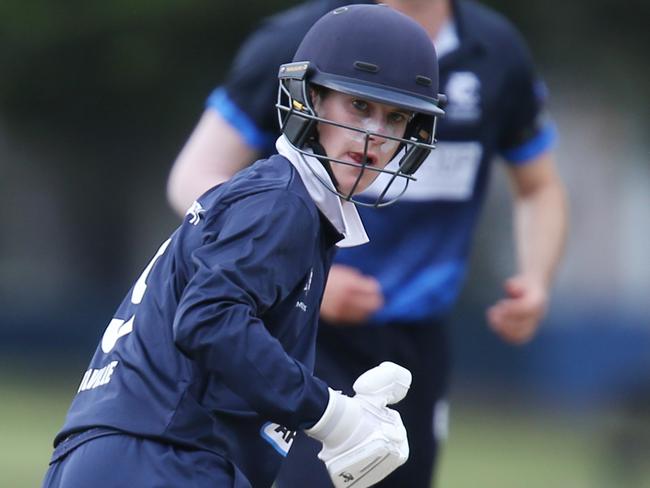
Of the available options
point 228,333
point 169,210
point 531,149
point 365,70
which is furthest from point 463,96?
point 169,210

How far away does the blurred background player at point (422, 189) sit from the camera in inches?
196

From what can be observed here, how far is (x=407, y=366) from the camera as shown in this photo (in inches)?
204

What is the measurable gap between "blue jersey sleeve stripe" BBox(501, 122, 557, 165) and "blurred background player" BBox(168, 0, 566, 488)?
0.21 ft

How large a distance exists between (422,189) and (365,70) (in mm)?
1625

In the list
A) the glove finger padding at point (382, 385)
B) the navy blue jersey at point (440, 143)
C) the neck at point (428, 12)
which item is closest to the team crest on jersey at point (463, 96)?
the navy blue jersey at point (440, 143)

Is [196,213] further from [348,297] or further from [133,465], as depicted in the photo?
[348,297]

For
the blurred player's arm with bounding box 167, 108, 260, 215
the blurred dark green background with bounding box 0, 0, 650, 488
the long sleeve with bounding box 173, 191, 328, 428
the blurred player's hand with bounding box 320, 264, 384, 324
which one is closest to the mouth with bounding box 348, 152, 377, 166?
the long sleeve with bounding box 173, 191, 328, 428

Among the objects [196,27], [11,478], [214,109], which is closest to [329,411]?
[214,109]

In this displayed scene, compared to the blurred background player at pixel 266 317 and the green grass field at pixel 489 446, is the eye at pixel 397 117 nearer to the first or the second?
the blurred background player at pixel 266 317

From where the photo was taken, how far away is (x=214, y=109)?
512cm

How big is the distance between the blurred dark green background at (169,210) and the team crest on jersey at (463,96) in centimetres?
659

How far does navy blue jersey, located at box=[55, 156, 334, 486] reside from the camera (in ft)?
10.5

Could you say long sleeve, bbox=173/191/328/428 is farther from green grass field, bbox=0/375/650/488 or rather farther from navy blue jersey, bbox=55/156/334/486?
green grass field, bbox=0/375/650/488

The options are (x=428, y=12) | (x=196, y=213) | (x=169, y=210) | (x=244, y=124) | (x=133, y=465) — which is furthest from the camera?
(x=169, y=210)
